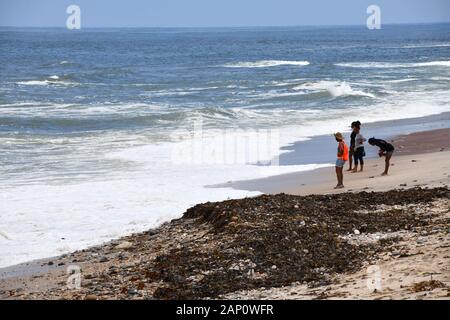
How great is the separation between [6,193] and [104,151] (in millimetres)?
6275

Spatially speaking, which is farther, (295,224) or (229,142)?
(229,142)

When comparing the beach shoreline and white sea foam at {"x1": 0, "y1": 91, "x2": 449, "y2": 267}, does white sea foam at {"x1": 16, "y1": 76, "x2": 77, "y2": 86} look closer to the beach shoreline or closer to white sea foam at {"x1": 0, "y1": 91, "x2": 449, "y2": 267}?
white sea foam at {"x1": 0, "y1": 91, "x2": 449, "y2": 267}

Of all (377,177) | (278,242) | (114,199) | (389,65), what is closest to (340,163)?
(377,177)

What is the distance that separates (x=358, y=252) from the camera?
404 inches

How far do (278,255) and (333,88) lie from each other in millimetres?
30984

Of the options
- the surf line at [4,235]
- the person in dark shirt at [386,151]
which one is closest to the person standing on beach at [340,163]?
the person in dark shirt at [386,151]

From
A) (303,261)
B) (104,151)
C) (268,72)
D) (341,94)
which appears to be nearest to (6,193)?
(104,151)

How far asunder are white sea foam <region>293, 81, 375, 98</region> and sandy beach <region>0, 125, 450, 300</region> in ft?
80.9

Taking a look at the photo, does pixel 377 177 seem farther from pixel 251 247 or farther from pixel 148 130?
pixel 148 130

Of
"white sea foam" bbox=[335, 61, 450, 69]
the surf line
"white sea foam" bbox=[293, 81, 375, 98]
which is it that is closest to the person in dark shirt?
the surf line

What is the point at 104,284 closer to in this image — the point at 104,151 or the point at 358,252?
the point at 358,252

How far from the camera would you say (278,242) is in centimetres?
1077

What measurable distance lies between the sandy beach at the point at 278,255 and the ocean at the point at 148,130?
1155mm

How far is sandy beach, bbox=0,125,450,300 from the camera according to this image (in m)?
9.15
